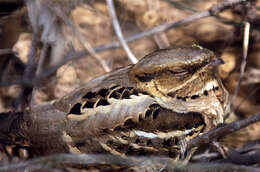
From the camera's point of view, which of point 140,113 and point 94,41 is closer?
point 140,113

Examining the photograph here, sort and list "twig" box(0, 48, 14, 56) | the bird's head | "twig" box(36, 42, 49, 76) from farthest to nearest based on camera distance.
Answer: "twig" box(0, 48, 14, 56) → "twig" box(36, 42, 49, 76) → the bird's head

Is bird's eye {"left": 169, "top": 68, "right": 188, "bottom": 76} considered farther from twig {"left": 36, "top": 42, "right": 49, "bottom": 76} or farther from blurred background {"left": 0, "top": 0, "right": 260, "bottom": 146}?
twig {"left": 36, "top": 42, "right": 49, "bottom": 76}

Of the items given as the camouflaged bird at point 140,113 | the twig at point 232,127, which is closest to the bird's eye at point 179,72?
the camouflaged bird at point 140,113

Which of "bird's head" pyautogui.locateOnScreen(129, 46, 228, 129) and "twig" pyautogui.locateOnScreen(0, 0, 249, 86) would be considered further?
"twig" pyautogui.locateOnScreen(0, 0, 249, 86)

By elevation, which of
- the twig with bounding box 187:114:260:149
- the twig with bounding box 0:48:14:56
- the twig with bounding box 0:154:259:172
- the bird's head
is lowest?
the twig with bounding box 0:154:259:172

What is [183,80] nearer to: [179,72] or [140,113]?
[179,72]

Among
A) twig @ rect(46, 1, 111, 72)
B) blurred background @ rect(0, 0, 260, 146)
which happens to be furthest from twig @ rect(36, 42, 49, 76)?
twig @ rect(46, 1, 111, 72)

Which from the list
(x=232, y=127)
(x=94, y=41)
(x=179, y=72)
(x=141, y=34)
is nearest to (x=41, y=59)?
(x=94, y=41)

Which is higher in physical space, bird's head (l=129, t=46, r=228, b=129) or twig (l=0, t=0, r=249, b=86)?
twig (l=0, t=0, r=249, b=86)
